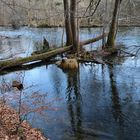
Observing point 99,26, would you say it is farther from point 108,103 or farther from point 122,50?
point 108,103

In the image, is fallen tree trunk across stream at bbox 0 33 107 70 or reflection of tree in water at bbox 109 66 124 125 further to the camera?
fallen tree trunk across stream at bbox 0 33 107 70

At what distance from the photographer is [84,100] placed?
14531 millimetres

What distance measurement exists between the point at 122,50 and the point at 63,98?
1156 cm

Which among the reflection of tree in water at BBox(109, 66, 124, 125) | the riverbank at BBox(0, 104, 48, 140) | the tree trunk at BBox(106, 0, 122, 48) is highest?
the tree trunk at BBox(106, 0, 122, 48)

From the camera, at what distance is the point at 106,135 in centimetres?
1069

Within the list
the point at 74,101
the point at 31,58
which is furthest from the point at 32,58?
the point at 74,101

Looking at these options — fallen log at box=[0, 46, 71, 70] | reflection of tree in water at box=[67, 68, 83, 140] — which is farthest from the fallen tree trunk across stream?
reflection of tree in water at box=[67, 68, 83, 140]

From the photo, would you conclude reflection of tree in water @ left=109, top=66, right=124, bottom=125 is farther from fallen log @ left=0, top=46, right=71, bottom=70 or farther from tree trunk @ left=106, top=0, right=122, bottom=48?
tree trunk @ left=106, top=0, right=122, bottom=48

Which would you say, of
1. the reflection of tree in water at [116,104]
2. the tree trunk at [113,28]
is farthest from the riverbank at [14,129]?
the tree trunk at [113,28]

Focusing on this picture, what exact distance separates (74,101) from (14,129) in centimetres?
483

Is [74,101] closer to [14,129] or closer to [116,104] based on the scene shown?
[116,104]

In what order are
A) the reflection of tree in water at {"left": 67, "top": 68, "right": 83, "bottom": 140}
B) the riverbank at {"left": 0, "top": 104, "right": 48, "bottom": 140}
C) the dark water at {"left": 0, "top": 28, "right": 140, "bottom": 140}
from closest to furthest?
the riverbank at {"left": 0, "top": 104, "right": 48, "bottom": 140} → the dark water at {"left": 0, "top": 28, "right": 140, "bottom": 140} → the reflection of tree in water at {"left": 67, "top": 68, "right": 83, "bottom": 140}

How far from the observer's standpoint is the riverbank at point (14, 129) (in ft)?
31.4

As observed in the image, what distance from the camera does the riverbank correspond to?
31.4 feet
